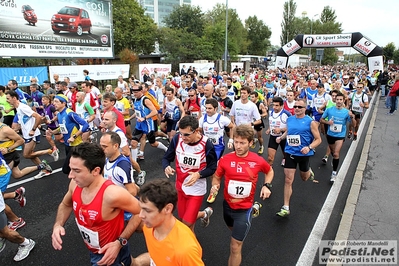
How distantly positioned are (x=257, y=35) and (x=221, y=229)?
75.3m

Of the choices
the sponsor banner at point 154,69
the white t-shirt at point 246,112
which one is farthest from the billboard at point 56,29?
the white t-shirt at point 246,112

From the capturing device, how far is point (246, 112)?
688 cm

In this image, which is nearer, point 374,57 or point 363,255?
point 363,255

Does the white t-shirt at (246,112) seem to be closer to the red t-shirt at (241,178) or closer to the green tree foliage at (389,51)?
the red t-shirt at (241,178)

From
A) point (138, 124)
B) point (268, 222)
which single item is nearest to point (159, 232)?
point (268, 222)

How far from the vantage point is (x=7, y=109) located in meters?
8.13

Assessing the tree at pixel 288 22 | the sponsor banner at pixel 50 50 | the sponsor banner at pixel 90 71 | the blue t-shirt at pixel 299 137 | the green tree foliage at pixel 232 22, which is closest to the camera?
the blue t-shirt at pixel 299 137

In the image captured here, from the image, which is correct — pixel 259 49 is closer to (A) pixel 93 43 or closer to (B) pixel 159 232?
(A) pixel 93 43

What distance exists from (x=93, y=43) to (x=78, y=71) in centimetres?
409

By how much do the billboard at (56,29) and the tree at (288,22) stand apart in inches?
2609

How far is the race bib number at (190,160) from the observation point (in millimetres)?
3650

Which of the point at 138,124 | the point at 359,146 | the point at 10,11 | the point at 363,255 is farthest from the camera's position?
the point at 10,11

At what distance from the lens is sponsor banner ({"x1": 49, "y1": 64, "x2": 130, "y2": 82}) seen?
15.3 metres

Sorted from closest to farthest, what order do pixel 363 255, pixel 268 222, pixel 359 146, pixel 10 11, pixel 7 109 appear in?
pixel 363 255 → pixel 268 222 → pixel 7 109 → pixel 359 146 → pixel 10 11
